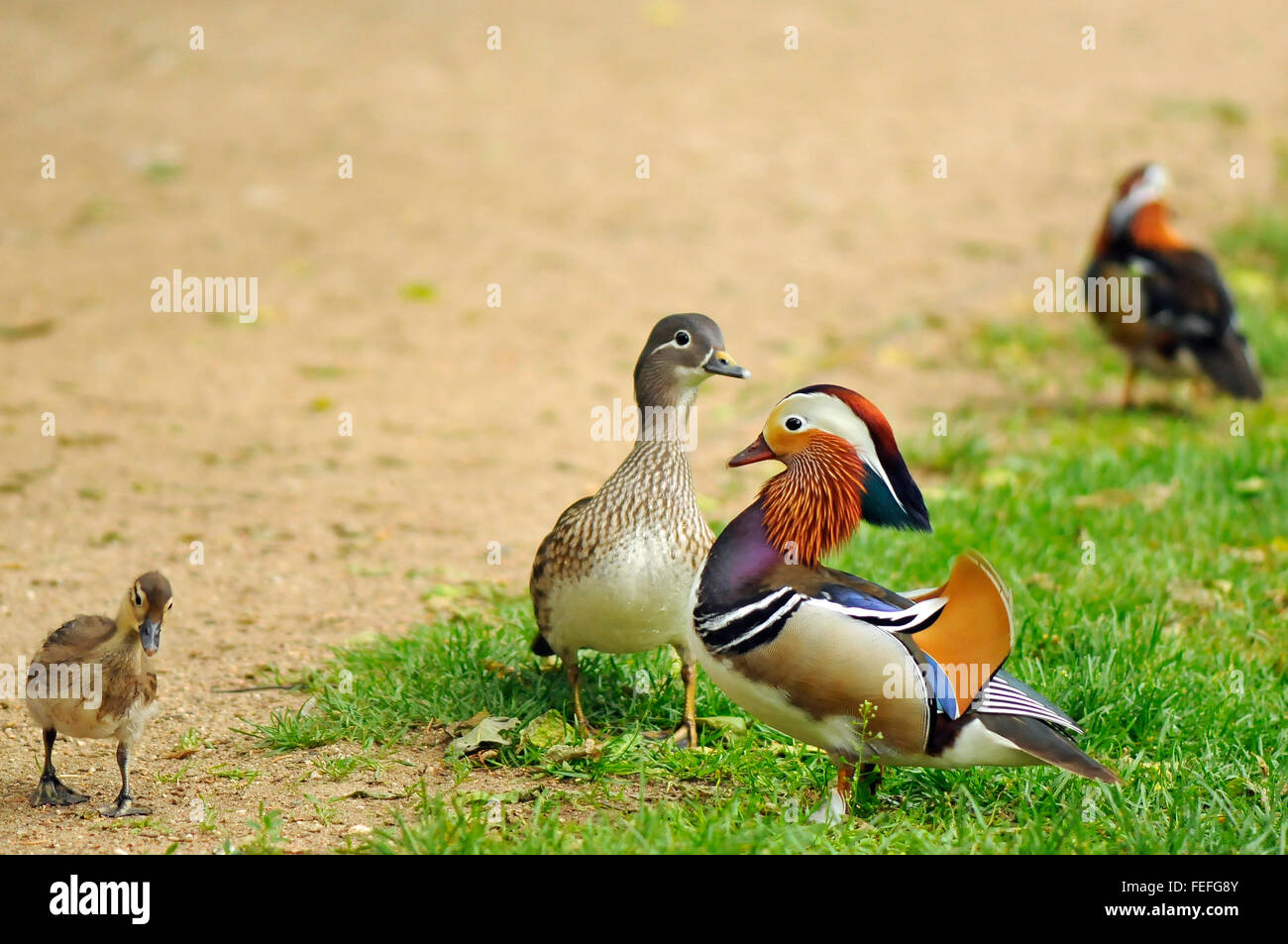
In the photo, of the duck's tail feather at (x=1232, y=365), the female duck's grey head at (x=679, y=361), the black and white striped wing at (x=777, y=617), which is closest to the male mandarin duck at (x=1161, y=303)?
the duck's tail feather at (x=1232, y=365)

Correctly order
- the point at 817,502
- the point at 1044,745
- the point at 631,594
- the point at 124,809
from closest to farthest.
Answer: the point at 1044,745 < the point at 817,502 < the point at 124,809 < the point at 631,594

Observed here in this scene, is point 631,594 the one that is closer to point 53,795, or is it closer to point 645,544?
point 645,544

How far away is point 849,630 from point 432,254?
7.11 meters

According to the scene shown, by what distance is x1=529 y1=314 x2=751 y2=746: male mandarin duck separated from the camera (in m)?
4.24

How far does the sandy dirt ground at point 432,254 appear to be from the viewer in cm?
575

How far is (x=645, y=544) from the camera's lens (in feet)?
14.0

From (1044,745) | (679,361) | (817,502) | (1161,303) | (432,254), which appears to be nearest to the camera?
(1044,745)

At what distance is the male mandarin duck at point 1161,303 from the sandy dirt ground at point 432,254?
34.1 inches

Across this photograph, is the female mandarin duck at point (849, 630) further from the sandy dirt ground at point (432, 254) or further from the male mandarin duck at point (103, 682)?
the male mandarin duck at point (103, 682)

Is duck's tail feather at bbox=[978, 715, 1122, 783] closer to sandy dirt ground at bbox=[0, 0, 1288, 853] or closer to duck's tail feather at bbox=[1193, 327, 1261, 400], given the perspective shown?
sandy dirt ground at bbox=[0, 0, 1288, 853]

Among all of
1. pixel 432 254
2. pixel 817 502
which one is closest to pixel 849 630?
pixel 817 502

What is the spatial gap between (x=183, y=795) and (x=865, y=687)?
199 cm

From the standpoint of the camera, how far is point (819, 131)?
12.0 metres

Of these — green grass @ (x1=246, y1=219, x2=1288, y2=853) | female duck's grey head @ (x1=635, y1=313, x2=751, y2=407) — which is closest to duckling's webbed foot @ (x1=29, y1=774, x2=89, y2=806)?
green grass @ (x1=246, y1=219, x2=1288, y2=853)
